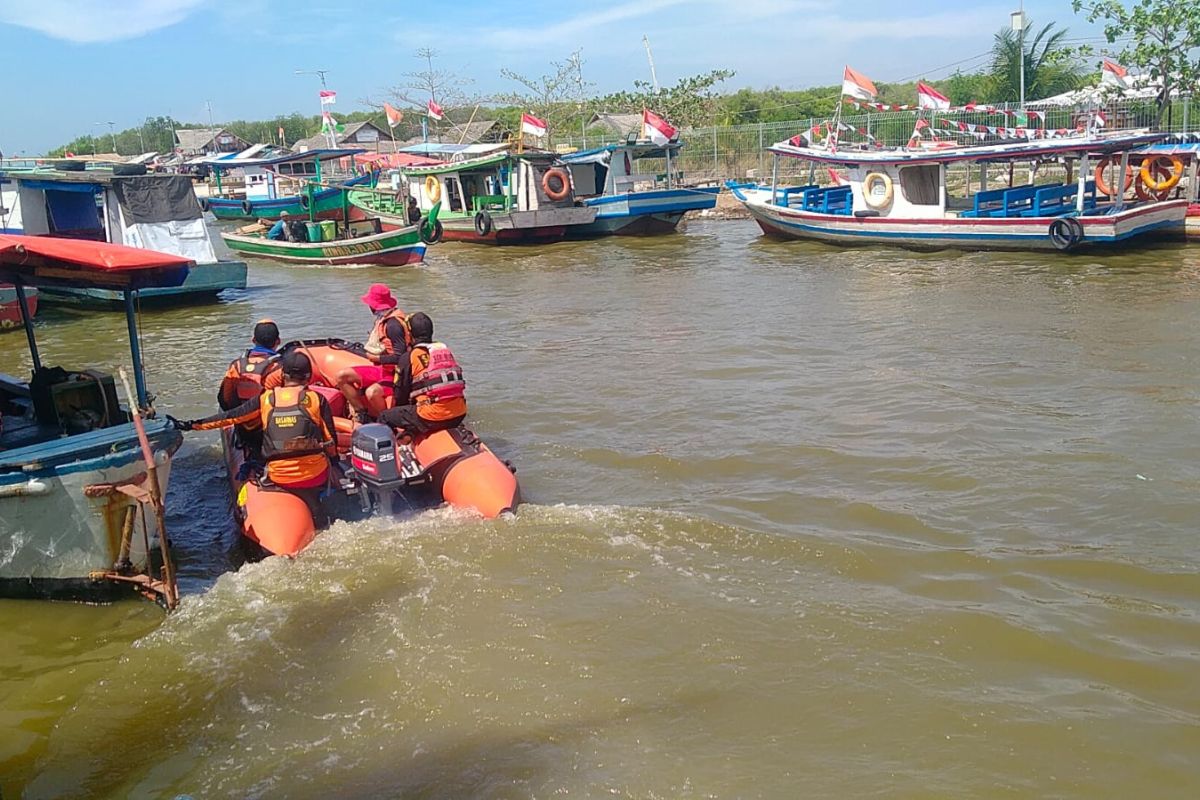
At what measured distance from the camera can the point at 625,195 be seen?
24219mm

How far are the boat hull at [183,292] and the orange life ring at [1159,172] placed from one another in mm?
17331

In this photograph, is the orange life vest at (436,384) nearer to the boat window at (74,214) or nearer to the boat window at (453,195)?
the boat window at (74,214)

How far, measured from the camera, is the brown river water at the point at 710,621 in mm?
4129

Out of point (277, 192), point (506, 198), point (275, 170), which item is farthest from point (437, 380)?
point (275, 170)

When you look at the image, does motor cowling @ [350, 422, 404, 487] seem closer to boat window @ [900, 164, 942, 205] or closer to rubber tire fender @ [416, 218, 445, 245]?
rubber tire fender @ [416, 218, 445, 245]

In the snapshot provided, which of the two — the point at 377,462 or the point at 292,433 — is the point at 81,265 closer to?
the point at 292,433

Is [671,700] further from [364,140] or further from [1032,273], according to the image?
[364,140]

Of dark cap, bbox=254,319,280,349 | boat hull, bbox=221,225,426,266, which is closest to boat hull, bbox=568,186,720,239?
boat hull, bbox=221,225,426,266

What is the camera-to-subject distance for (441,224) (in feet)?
81.9

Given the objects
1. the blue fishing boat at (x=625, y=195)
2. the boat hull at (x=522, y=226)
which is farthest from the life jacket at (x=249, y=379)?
the blue fishing boat at (x=625, y=195)

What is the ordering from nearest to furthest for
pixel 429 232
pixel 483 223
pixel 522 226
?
pixel 429 232 < pixel 522 226 < pixel 483 223

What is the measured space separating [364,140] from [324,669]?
59.9 meters

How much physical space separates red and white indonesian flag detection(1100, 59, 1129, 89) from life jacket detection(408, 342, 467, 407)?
2319 cm

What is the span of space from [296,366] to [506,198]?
1963 cm
